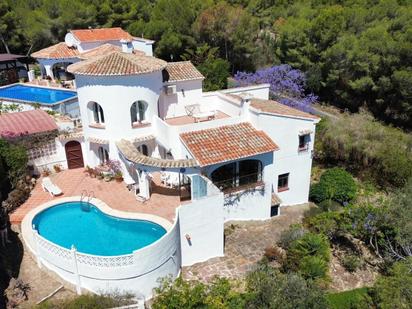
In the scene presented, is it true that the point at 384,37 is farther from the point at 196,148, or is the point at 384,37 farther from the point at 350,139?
the point at 196,148

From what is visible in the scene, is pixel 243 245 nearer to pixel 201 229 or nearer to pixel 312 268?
pixel 201 229

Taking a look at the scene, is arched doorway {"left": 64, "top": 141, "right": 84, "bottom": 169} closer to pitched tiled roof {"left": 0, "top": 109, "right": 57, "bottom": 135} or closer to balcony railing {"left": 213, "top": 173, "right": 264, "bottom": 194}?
pitched tiled roof {"left": 0, "top": 109, "right": 57, "bottom": 135}

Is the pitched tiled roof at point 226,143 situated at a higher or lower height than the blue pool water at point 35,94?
higher

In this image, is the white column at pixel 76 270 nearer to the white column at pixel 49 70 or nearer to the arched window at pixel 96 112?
the arched window at pixel 96 112

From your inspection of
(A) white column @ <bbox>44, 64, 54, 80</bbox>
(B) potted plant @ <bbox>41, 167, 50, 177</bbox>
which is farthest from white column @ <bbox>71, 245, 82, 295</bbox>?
(A) white column @ <bbox>44, 64, 54, 80</bbox>

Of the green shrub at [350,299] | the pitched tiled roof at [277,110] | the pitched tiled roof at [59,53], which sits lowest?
the green shrub at [350,299]

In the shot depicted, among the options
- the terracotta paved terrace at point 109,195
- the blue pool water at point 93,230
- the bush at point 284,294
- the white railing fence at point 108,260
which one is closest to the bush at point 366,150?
the terracotta paved terrace at point 109,195
